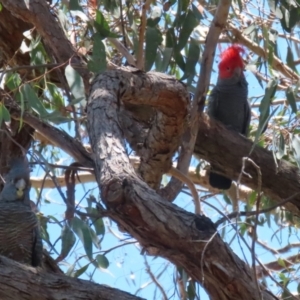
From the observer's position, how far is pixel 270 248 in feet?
12.4

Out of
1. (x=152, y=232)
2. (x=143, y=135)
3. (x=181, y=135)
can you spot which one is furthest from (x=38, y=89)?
(x=152, y=232)

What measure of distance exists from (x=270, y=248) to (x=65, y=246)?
1.87 m

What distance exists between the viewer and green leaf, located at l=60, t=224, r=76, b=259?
2.14 metres

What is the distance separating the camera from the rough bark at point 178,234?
1.42 meters

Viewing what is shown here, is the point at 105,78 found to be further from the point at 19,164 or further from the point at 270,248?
the point at 270,248

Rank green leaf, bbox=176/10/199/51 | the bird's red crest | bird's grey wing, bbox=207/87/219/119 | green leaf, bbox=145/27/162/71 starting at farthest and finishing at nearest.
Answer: bird's grey wing, bbox=207/87/219/119, the bird's red crest, green leaf, bbox=176/10/199/51, green leaf, bbox=145/27/162/71

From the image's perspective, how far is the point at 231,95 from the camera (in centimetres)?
355

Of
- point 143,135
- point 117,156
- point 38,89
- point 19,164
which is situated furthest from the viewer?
point 38,89

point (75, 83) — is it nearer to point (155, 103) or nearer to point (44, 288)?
point (155, 103)

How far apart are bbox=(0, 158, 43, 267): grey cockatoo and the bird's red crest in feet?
4.39

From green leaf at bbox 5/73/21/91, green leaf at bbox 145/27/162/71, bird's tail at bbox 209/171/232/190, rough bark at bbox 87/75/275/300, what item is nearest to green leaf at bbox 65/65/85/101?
green leaf at bbox 145/27/162/71

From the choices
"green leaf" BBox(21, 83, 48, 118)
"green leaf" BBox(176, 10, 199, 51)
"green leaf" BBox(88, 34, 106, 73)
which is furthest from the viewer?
"green leaf" BBox(176, 10, 199, 51)

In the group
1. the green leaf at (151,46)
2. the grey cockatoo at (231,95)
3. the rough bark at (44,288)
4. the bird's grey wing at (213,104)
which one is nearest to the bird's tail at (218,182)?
the grey cockatoo at (231,95)

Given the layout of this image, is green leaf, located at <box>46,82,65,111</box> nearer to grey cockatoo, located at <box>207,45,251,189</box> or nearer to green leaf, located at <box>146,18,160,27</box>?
green leaf, located at <box>146,18,160,27</box>
